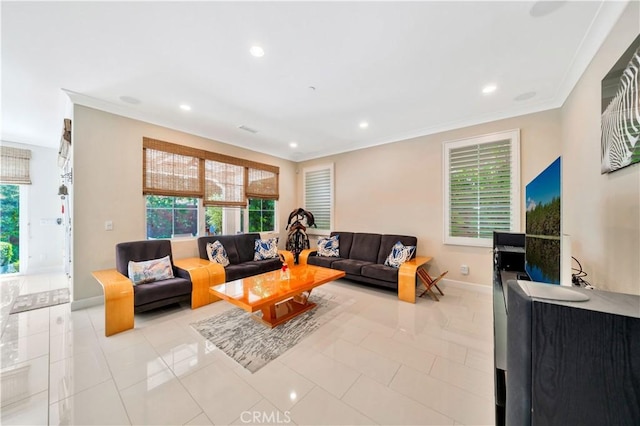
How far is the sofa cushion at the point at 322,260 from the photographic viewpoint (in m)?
4.57

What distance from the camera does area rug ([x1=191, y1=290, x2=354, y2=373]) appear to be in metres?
2.23

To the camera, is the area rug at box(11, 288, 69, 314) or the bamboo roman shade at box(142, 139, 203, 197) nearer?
the area rug at box(11, 288, 69, 314)

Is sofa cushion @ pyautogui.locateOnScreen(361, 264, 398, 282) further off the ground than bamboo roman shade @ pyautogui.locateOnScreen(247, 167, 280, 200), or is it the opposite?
bamboo roman shade @ pyautogui.locateOnScreen(247, 167, 280, 200)

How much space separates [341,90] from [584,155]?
260 centimetres

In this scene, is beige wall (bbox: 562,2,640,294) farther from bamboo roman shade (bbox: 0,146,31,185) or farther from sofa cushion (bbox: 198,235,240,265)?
bamboo roman shade (bbox: 0,146,31,185)

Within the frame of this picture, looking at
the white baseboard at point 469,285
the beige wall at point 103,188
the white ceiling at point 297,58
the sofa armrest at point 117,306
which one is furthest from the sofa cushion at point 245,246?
the white baseboard at point 469,285

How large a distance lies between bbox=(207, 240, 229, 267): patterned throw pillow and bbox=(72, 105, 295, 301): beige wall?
1.01 m

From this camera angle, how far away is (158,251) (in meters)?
3.60

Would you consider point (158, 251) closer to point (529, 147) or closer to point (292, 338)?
point (292, 338)

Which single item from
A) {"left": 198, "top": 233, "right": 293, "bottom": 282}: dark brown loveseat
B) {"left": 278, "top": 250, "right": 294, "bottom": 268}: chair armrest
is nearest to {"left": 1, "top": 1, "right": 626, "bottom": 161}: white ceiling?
{"left": 198, "top": 233, "right": 293, "bottom": 282}: dark brown loveseat

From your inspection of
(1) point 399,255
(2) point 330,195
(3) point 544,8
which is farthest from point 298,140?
(3) point 544,8

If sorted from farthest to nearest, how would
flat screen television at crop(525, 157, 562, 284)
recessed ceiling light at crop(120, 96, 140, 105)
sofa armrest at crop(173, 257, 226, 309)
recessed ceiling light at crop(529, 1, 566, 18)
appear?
sofa armrest at crop(173, 257, 226, 309) → recessed ceiling light at crop(120, 96, 140, 105) → recessed ceiling light at crop(529, 1, 566, 18) → flat screen television at crop(525, 157, 562, 284)

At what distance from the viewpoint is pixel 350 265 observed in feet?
13.9

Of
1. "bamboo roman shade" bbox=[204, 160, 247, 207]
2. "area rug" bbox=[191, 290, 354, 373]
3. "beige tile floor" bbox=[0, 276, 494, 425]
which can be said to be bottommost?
"beige tile floor" bbox=[0, 276, 494, 425]
